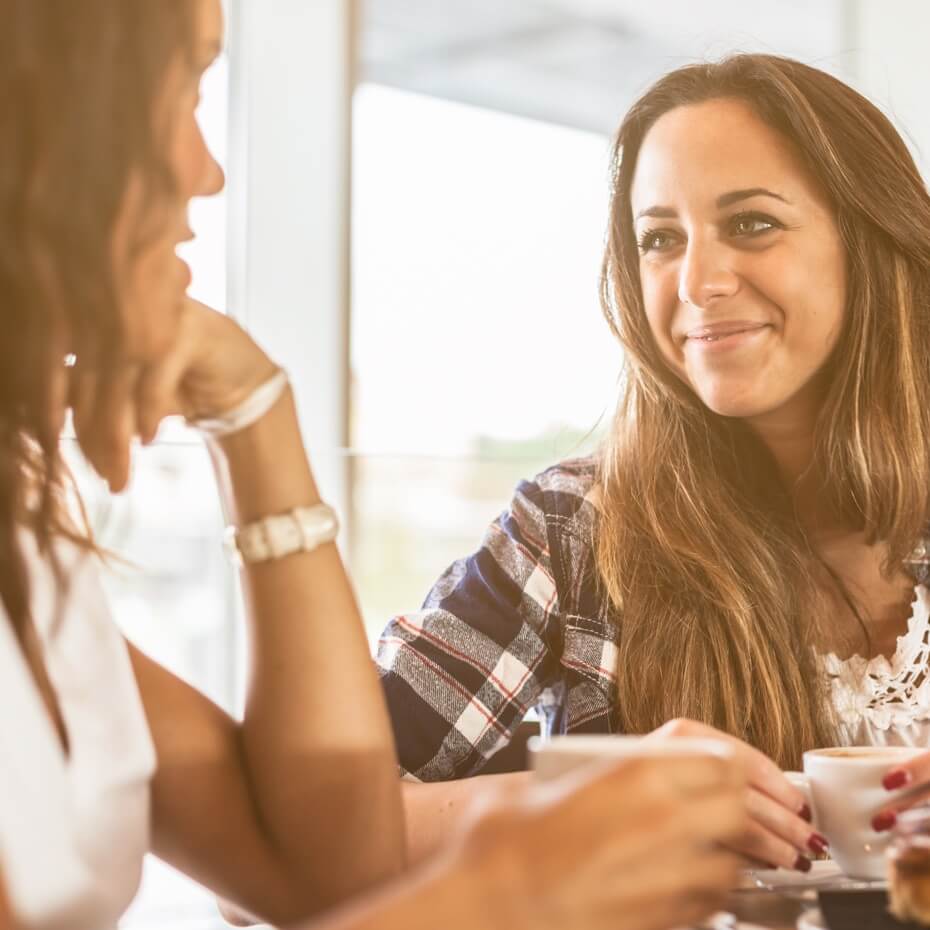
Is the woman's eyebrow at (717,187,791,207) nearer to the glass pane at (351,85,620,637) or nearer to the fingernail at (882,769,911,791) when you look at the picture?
the fingernail at (882,769,911,791)

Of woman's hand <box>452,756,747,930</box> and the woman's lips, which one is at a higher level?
the woman's lips

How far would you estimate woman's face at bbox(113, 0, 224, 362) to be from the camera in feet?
2.65

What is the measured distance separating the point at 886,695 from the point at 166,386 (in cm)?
90

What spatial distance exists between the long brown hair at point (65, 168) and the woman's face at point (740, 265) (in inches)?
34.5

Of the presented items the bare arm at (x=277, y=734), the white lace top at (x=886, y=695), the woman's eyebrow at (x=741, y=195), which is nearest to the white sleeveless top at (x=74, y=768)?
the bare arm at (x=277, y=734)

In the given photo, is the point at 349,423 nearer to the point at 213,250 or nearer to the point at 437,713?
the point at 213,250

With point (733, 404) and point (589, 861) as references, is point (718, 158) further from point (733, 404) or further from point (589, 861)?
point (589, 861)

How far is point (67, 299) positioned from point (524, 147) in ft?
9.31

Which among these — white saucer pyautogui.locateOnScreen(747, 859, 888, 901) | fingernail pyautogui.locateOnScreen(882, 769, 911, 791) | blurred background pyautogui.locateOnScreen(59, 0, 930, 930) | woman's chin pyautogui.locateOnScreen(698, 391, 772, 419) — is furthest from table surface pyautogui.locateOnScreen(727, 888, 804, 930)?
blurred background pyautogui.locateOnScreen(59, 0, 930, 930)

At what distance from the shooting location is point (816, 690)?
1430 mm

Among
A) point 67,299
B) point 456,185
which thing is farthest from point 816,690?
point 456,185

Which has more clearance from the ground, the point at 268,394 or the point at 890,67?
the point at 890,67

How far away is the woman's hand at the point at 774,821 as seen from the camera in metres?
0.92

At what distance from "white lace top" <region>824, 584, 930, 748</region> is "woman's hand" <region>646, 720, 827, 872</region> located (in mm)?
476
